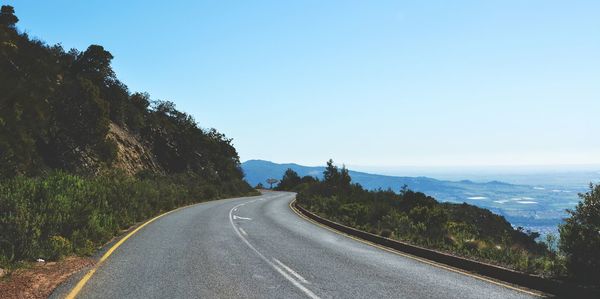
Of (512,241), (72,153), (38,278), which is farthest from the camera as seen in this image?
(72,153)

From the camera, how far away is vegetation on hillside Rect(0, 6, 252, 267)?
34.1 feet

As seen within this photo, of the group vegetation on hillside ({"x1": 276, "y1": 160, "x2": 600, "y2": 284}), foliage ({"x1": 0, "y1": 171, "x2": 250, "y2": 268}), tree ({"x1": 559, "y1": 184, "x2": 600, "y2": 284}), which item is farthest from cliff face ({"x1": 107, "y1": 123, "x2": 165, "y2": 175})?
tree ({"x1": 559, "y1": 184, "x2": 600, "y2": 284})

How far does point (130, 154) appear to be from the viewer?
43.7 m

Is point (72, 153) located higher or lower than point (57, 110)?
lower

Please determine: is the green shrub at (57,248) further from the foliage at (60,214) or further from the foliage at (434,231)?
the foliage at (434,231)

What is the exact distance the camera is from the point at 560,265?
29.1 ft

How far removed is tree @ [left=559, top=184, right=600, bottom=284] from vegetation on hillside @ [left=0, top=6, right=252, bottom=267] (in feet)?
36.0

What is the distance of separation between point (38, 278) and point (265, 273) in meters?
4.10

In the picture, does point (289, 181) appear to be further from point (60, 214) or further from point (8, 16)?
point (60, 214)

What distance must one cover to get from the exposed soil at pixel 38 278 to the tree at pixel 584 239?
383 inches

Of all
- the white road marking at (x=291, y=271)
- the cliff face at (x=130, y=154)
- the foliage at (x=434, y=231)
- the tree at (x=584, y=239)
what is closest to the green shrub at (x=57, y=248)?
the white road marking at (x=291, y=271)

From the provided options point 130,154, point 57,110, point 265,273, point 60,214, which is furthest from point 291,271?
point 130,154

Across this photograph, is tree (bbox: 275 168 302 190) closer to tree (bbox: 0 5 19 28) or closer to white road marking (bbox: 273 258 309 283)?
tree (bbox: 0 5 19 28)

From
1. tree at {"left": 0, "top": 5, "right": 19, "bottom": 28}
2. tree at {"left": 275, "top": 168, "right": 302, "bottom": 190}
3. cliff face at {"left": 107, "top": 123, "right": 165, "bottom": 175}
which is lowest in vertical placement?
tree at {"left": 275, "top": 168, "right": 302, "bottom": 190}
